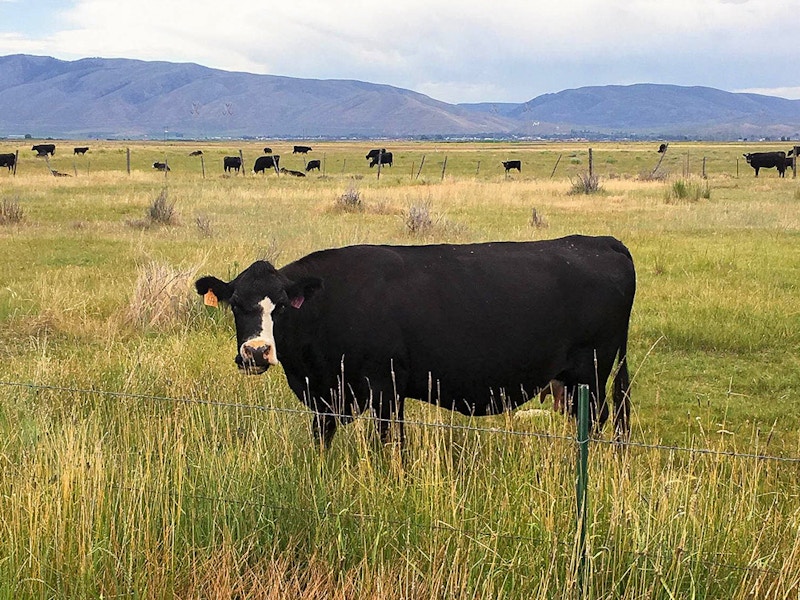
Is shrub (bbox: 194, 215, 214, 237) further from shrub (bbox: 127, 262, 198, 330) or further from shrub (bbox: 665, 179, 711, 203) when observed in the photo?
shrub (bbox: 665, 179, 711, 203)

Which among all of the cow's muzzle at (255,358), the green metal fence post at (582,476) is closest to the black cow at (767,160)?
the cow's muzzle at (255,358)

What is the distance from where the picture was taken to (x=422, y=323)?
5543mm

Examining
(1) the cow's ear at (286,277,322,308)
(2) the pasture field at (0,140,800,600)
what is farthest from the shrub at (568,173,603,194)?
(1) the cow's ear at (286,277,322,308)

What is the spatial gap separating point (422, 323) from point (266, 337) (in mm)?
1059

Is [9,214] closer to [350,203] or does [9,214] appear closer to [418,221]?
[350,203]

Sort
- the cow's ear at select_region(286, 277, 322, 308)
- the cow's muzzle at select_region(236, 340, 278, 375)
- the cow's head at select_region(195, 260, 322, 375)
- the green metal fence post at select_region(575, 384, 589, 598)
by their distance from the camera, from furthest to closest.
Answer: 1. the cow's ear at select_region(286, 277, 322, 308)
2. the cow's head at select_region(195, 260, 322, 375)
3. the cow's muzzle at select_region(236, 340, 278, 375)
4. the green metal fence post at select_region(575, 384, 589, 598)

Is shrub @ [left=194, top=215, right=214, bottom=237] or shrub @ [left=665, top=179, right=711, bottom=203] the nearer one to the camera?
shrub @ [left=194, top=215, right=214, bottom=237]

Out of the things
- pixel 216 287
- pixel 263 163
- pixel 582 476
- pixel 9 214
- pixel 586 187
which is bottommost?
pixel 582 476

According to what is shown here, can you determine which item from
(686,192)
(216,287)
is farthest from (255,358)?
(686,192)

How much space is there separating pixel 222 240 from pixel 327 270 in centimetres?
1073

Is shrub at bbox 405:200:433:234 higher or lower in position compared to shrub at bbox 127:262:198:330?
higher

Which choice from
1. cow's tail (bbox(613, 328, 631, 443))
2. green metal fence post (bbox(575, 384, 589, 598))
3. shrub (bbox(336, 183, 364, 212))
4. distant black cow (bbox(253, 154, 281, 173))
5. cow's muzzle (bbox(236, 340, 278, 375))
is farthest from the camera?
distant black cow (bbox(253, 154, 281, 173))

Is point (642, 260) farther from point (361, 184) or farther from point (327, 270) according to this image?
point (361, 184)

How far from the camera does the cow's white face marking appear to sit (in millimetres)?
4957
